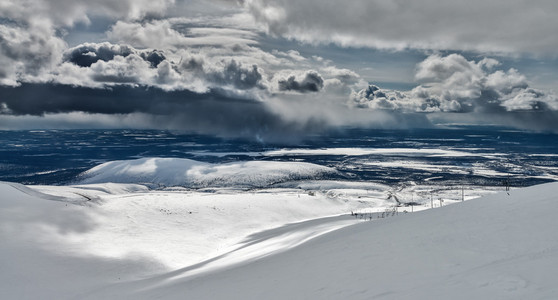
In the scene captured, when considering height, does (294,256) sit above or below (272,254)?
above

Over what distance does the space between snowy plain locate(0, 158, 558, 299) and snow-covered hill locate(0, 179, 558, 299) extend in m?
0.05

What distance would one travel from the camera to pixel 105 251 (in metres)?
20.9

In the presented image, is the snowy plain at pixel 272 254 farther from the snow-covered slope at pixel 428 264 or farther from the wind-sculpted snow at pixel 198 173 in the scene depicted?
the wind-sculpted snow at pixel 198 173

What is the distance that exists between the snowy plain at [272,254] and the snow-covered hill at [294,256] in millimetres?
50

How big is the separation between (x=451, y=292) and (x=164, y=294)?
914cm

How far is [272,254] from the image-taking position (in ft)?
52.1

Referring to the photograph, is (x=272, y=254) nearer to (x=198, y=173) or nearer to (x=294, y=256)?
(x=294, y=256)

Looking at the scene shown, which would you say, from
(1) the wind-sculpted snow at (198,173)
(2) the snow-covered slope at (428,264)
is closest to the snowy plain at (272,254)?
(2) the snow-covered slope at (428,264)

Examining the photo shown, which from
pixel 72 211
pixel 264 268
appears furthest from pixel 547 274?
pixel 72 211

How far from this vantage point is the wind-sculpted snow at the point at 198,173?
447 ft

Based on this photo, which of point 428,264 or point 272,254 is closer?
point 428,264

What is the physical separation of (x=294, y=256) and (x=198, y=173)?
13840cm

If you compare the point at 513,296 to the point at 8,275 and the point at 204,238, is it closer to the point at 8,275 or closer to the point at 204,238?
the point at 8,275

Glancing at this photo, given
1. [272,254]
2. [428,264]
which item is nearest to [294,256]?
[272,254]
